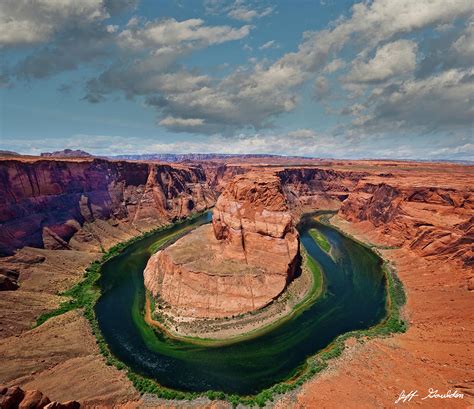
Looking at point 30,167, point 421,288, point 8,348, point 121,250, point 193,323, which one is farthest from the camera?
point 121,250

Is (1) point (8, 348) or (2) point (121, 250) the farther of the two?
(2) point (121, 250)

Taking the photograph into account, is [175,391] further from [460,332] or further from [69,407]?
[460,332]

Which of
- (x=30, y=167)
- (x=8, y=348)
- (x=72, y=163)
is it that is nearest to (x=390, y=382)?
(x=8, y=348)

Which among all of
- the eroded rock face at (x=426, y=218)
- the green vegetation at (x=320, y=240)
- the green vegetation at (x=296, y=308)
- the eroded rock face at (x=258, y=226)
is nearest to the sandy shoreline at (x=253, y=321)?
the green vegetation at (x=296, y=308)

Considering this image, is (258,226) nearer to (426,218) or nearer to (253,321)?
(253,321)

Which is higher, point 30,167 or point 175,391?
point 30,167

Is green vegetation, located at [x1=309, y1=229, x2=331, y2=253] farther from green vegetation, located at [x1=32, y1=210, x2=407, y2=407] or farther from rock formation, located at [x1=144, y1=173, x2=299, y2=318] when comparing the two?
rock formation, located at [x1=144, y1=173, x2=299, y2=318]
